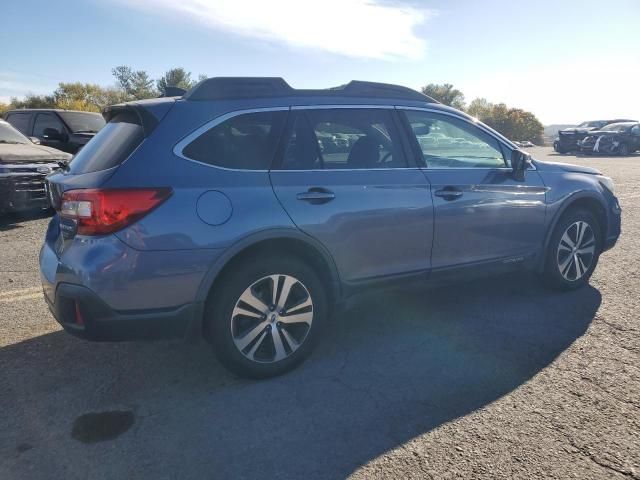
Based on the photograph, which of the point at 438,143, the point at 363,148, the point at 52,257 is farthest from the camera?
the point at 438,143

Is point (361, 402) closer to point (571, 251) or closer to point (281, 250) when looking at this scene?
point (281, 250)

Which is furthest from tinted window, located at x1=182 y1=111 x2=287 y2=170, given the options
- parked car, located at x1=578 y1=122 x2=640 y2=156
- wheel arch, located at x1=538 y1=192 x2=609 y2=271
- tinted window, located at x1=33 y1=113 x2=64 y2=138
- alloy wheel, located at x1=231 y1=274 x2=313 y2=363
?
parked car, located at x1=578 y1=122 x2=640 y2=156

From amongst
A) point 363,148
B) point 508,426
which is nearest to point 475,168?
point 363,148

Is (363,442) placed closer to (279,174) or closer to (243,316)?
(243,316)

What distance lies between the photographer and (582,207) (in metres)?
4.86

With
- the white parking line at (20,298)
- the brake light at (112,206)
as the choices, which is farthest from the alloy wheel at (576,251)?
the white parking line at (20,298)

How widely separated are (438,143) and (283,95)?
1376 millimetres

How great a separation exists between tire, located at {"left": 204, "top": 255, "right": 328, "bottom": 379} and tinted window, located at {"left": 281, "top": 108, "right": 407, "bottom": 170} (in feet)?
2.28

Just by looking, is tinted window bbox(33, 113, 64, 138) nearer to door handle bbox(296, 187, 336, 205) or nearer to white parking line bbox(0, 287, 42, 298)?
white parking line bbox(0, 287, 42, 298)

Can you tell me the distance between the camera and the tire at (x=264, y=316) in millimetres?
3086

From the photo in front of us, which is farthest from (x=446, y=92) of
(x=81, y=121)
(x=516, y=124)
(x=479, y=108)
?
(x=81, y=121)

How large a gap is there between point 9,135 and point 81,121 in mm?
2855

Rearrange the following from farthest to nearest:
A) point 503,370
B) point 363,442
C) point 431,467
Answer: point 503,370 → point 363,442 → point 431,467

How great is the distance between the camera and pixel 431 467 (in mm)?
2453
